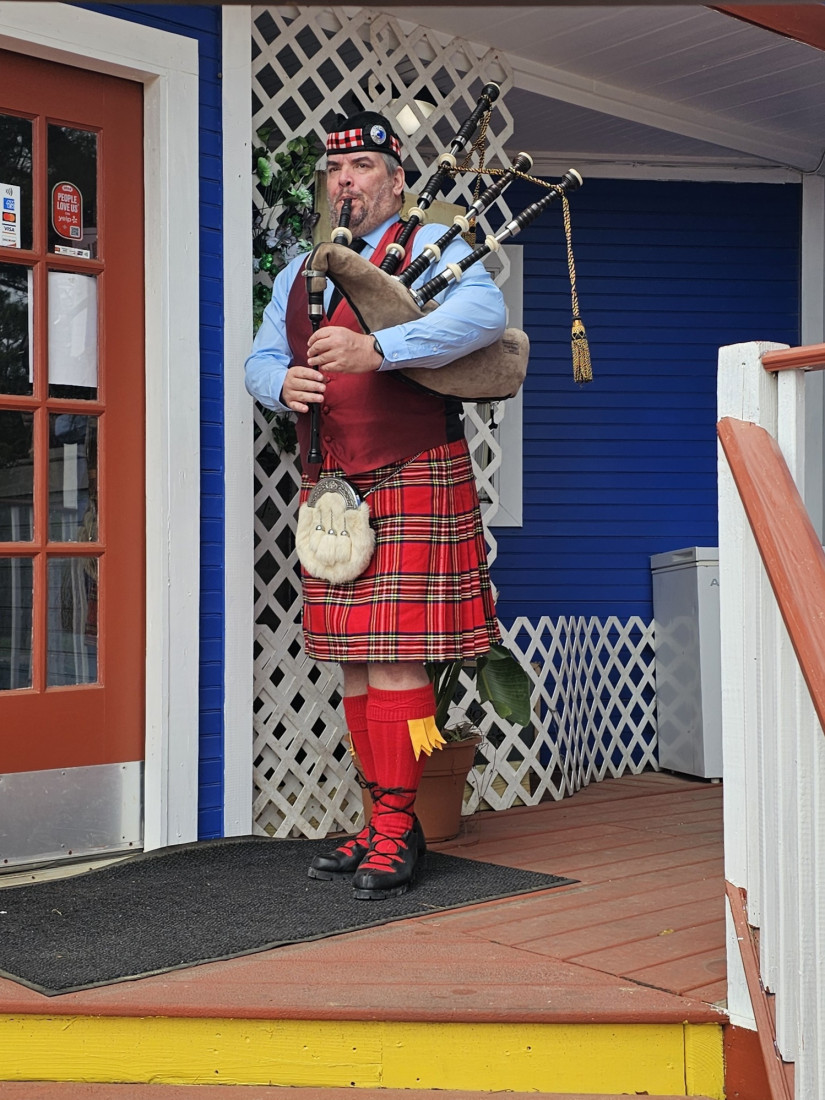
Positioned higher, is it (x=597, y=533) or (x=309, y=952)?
(x=597, y=533)

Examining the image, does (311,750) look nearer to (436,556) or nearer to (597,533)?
(436,556)

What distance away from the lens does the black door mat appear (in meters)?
2.26

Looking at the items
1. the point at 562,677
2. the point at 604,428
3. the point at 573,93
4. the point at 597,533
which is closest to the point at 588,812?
the point at 562,677

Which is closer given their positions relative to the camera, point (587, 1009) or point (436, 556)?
point (587, 1009)

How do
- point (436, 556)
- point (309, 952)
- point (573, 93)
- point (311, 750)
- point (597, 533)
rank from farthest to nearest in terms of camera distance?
point (597, 533) → point (573, 93) → point (311, 750) → point (436, 556) → point (309, 952)

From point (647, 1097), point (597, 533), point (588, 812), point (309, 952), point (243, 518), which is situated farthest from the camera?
point (597, 533)

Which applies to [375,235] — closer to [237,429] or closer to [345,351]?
[345,351]

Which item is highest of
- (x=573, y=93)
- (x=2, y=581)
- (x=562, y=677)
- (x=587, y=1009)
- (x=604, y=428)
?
(x=573, y=93)

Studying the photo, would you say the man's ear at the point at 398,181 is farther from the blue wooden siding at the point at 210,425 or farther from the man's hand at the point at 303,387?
the blue wooden siding at the point at 210,425

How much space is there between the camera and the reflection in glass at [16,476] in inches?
120

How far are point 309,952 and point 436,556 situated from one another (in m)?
0.97

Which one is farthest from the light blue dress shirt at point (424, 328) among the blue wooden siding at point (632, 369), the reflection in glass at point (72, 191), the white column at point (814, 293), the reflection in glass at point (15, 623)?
the white column at point (814, 293)

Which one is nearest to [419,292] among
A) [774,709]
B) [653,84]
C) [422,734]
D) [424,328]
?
[424,328]

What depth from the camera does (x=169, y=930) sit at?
246 cm
